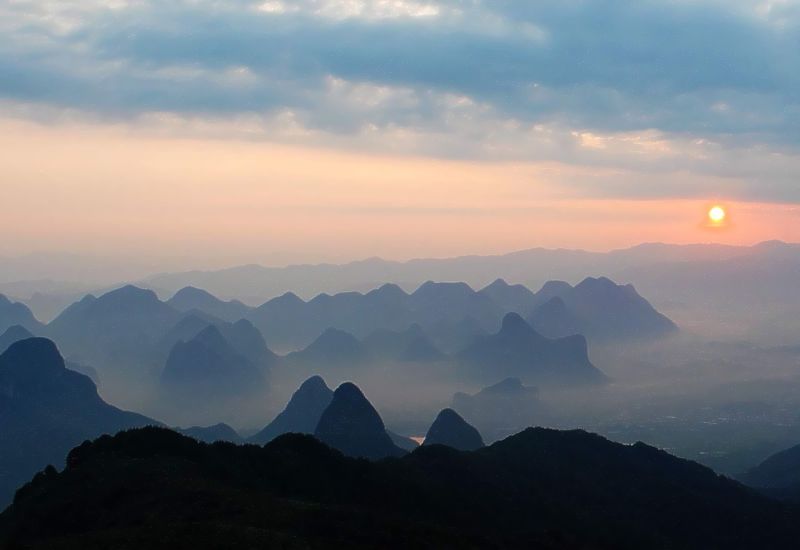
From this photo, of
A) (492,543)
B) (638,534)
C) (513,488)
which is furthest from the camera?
(513,488)

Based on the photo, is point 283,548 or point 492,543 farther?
point 492,543

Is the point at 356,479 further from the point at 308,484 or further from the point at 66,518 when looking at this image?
the point at 66,518

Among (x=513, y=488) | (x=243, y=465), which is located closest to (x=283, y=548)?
(x=243, y=465)

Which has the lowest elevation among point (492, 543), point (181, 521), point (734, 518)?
point (734, 518)

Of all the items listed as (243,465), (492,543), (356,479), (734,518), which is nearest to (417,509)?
(356,479)

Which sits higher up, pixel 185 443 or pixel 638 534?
pixel 185 443

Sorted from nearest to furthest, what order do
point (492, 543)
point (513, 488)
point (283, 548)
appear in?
1. point (283, 548)
2. point (492, 543)
3. point (513, 488)
